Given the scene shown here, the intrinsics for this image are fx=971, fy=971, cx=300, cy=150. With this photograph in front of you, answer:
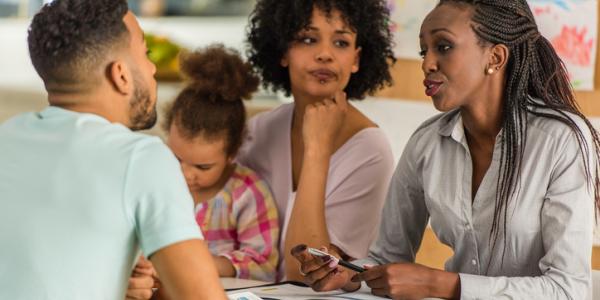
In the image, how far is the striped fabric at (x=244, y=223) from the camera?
2.19 meters

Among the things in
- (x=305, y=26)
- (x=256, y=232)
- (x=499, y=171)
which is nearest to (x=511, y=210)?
(x=499, y=171)

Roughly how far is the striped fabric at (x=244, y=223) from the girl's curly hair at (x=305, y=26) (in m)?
0.37

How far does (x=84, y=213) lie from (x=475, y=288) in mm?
752

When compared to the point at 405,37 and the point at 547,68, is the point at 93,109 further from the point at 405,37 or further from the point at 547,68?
the point at 405,37

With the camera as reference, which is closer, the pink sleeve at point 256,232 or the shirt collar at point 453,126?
the shirt collar at point 453,126

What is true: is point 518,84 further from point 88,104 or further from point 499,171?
point 88,104

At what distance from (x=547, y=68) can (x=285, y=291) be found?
633 mm

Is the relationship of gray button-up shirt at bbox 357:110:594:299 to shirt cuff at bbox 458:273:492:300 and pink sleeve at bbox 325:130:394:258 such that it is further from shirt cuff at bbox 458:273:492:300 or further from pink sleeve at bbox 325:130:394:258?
pink sleeve at bbox 325:130:394:258

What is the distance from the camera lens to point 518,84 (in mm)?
→ 1769

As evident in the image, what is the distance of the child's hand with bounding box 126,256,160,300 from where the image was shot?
1.40 metres

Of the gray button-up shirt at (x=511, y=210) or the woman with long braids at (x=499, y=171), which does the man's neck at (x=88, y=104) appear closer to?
the woman with long braids at (x=499, y=171)

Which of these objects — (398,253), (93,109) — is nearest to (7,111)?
(398,253)

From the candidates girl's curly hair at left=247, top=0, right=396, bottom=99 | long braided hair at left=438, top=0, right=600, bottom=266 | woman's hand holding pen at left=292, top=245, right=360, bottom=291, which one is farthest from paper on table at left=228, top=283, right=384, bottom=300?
girl's curly hair at left=247, top=0, right=396, bottom=99

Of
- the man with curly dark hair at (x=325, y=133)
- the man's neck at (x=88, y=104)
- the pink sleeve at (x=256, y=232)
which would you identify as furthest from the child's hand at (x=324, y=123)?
the man's neck at (x=88, y=104)
